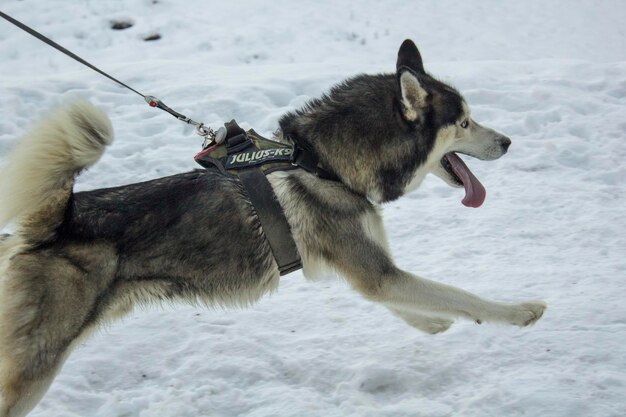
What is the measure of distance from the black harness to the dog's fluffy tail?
71 cm

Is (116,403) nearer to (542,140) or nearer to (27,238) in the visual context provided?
(27,238)

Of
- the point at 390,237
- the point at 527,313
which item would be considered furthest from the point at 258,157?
the point at 390,237

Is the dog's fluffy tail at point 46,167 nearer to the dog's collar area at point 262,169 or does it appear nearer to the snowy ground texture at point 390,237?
the dog's collar area at point 262,169

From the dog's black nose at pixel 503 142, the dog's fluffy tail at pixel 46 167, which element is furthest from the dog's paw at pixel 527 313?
the dog's fluffy tail at pixel 46 167

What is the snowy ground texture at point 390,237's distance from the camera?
11.8 ft

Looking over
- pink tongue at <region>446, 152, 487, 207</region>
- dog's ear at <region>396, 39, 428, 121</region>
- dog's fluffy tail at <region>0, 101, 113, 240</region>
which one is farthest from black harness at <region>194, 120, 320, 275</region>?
pink tongue at <region>446, 152, 487, 207</region>

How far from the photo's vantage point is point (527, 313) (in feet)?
12.0

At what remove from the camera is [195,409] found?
3582mm

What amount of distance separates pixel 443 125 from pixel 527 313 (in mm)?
1031

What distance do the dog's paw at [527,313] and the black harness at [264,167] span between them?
3.67ft

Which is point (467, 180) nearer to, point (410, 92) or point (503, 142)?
point (503, 142)

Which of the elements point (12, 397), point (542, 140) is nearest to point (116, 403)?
point (12, 397)

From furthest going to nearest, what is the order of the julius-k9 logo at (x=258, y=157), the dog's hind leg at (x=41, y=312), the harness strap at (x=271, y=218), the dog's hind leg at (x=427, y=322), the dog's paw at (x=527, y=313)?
the dog's hind leg at (x=427, y=322)
the dog's paw at (x=527, y=313)
the julius-k9 logo at (x=258, y=157)
the harness strap at (x=271, y=218)
the dog's hind leg at (x=41, y=312)

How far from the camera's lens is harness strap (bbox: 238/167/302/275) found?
3402mm
